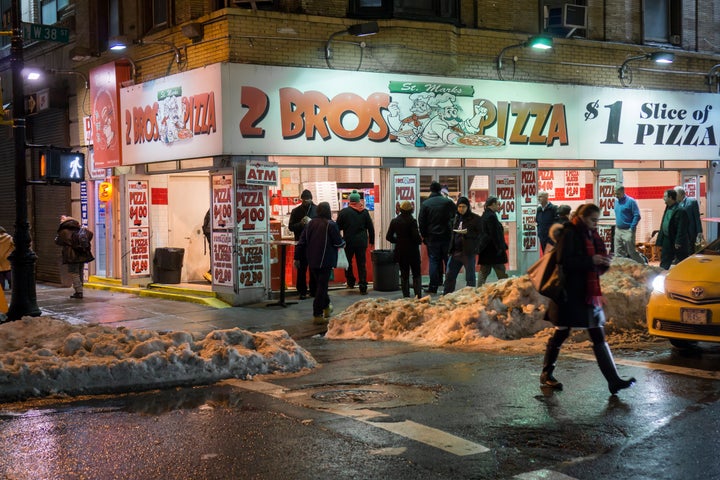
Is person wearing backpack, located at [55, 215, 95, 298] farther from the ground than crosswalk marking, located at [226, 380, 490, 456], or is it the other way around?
person wearing backpack, located at [55, 215, 95, 298]

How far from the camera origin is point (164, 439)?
22.4ft

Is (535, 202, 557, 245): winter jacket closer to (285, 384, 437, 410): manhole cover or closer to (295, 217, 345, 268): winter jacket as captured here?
(295, 217, 345, 268): winter jacket

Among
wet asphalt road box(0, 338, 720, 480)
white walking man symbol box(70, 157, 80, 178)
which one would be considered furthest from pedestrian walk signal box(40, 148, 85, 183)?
wet asphalt road box(0, 338, 720, 480)

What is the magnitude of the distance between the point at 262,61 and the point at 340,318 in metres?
5.70

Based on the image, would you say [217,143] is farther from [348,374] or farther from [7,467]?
[7,467]

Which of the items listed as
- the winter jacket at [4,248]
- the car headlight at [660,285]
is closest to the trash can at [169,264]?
the winter jacket at [4,248]

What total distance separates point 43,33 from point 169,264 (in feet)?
18.4

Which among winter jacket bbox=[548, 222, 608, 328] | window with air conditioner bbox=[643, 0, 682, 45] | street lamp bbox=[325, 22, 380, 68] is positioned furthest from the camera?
window with air conditioner bbox=[643, 0, 682, 45]

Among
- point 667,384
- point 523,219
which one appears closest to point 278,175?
point 523,219

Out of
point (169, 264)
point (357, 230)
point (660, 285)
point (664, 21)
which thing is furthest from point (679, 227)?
point (169, 264)

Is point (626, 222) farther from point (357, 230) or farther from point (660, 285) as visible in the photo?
point (660, 285)

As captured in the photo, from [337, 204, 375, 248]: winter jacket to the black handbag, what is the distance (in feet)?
27.1

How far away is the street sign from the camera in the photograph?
14406mm

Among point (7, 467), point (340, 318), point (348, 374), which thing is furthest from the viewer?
point (340, 318)
